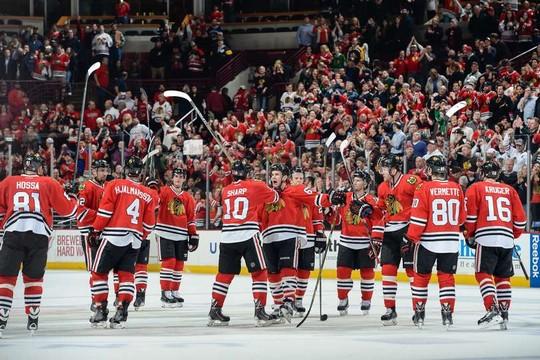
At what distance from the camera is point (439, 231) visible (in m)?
11.1

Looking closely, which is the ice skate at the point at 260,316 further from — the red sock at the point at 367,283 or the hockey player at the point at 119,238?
the red sock at the point at 367,283

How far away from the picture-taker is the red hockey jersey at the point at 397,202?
12.1m

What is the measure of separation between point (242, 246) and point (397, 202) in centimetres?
176

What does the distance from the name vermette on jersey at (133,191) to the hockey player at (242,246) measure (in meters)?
0.81

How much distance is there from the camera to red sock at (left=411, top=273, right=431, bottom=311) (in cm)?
1122

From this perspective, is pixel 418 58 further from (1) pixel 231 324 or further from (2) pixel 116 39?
(1) pixel 231 324

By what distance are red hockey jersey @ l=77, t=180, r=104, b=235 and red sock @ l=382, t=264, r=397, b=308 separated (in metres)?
3.04

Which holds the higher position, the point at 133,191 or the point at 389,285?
the point at 133,191

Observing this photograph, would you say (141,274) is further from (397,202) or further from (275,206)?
(397,202)

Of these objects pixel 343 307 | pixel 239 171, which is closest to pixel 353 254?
pixel 343 307

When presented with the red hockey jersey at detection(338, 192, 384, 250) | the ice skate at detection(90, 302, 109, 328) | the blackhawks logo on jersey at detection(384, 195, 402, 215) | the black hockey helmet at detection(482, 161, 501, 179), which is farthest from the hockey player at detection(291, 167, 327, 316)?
the ice skate at detection(90, 302, 109, 328)

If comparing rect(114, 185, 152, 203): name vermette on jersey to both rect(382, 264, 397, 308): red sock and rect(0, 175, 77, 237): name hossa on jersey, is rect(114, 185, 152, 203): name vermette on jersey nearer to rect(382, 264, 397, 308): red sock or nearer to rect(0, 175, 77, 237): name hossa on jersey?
rect(0, 175, 77, 237): name hossa on jersey

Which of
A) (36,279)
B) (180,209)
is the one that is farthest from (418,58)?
(36,279)

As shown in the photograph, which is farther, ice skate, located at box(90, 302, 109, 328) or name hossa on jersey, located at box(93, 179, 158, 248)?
ice skate, located at box(90, 302, 109, 328)
